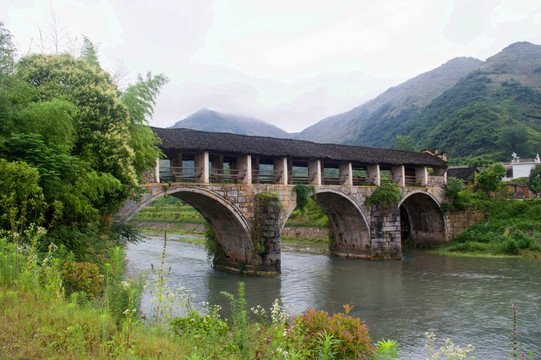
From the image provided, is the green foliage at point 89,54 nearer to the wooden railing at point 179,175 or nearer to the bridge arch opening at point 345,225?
the wooden railing at point 179,175

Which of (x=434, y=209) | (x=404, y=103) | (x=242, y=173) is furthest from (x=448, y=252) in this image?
(x=404, y=103)

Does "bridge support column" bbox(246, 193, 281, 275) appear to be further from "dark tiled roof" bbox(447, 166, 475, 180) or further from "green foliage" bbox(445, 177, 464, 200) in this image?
"dark tiled roof" bbox(447, 166, 475, 180)

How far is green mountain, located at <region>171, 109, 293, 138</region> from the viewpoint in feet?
567

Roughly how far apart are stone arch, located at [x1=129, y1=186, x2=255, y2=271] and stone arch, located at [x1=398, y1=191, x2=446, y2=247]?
1432 cm

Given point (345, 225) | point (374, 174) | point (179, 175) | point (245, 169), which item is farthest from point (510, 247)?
point (179, 175)

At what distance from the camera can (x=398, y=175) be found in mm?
26000

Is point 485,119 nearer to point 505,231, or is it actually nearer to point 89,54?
point 505,231

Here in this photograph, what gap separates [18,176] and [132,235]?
6.90 metres

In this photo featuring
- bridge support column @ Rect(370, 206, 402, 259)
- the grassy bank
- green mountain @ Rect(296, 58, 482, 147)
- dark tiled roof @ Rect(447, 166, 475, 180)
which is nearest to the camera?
bridge support column @ Rect(370, 206, 402, 259)

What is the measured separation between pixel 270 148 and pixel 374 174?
8.30m

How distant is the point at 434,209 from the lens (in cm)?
2891

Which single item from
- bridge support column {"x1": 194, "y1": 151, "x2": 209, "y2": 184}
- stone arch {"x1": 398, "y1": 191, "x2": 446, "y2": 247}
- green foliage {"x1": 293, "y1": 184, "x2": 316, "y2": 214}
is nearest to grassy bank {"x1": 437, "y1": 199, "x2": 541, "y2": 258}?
stone arch {"x1": 398, "y1": 191, "x2": 446, "y2": 247}

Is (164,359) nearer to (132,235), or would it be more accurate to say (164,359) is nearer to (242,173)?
(132,235)

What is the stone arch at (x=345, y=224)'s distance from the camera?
2308 cm
